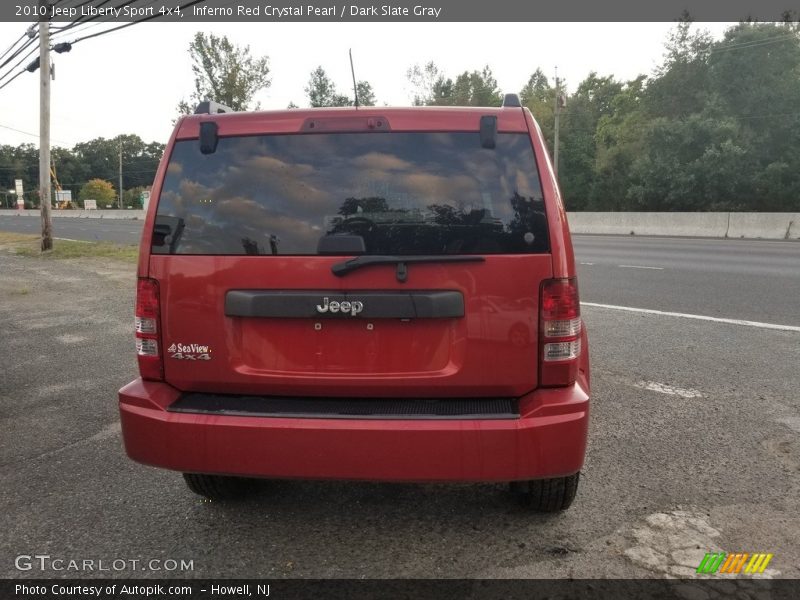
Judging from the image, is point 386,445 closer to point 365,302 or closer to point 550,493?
point 365,302

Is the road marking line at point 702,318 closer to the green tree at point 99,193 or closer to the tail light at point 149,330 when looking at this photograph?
the tail light at point 149,330

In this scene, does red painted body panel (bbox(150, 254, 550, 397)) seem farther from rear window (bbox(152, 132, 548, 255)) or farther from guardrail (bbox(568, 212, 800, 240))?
guardrail (bbox(568, 212, 800, 240))

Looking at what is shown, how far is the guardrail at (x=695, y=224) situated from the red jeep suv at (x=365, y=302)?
2358cm

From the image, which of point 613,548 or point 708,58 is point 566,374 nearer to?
point 613,548

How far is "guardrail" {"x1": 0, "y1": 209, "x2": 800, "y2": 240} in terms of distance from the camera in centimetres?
2256

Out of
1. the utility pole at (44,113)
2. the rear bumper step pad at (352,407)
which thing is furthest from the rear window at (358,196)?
the utility pole at (44,113)

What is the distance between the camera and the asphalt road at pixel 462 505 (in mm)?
2639

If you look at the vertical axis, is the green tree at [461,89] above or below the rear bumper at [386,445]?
above

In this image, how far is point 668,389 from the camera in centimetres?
494

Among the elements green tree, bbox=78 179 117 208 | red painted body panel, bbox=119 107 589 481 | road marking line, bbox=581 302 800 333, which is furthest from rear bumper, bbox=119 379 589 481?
green tree, bbox=78 179 117 208

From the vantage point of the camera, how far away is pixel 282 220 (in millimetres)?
2598

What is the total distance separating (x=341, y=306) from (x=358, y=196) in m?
0.47

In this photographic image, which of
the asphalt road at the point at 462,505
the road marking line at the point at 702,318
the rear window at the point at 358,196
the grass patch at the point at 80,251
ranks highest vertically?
the rear window at the point at 358,196

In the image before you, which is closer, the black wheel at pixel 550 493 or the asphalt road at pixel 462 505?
the asphalt road at pixel 462 505
